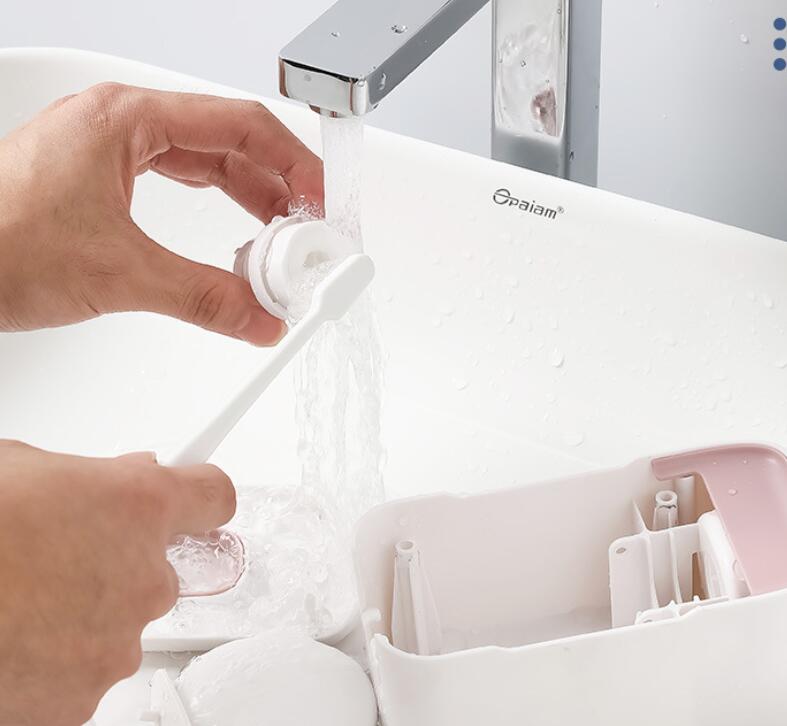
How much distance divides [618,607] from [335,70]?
0.28 metres

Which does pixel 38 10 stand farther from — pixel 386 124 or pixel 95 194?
pixel 95 194

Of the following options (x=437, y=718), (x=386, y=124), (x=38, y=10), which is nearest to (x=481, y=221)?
(x=386, y=124)

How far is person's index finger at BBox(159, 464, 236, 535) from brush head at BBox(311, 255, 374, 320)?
0.10 metres

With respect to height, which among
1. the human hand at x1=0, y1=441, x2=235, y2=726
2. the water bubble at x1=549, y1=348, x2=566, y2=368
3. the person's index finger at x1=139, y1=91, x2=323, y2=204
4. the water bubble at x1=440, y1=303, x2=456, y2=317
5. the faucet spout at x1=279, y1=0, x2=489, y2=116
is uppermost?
the faucet spout at x1=279, y1=0, x2=489, y2=116

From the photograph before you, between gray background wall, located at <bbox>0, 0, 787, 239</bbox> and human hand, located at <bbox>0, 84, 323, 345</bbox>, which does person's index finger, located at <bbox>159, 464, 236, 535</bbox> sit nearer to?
human hand, located at <bbox>0, 84, 323, 345</bbox>

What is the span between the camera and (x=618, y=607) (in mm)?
665

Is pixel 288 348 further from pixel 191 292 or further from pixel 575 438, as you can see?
pixel 575 438

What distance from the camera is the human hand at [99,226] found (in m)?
0.64

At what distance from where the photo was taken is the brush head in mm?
610

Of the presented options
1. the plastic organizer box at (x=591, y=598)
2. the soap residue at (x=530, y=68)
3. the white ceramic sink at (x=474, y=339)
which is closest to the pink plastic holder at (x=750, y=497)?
the plastic organizer box at (x=591, y=598)

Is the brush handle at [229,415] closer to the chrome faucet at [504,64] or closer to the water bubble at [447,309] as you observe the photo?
the chrome faucet at [504,64]

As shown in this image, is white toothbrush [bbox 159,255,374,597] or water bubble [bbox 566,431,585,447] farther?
water bubble [bbox 566,431,585,447]

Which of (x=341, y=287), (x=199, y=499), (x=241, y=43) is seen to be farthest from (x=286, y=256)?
(x=241, y=43)

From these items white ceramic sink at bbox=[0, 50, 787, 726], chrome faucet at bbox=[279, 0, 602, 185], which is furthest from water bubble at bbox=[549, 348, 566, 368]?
A: chrome faucet at bbox=[279, 0, 602, 185]
